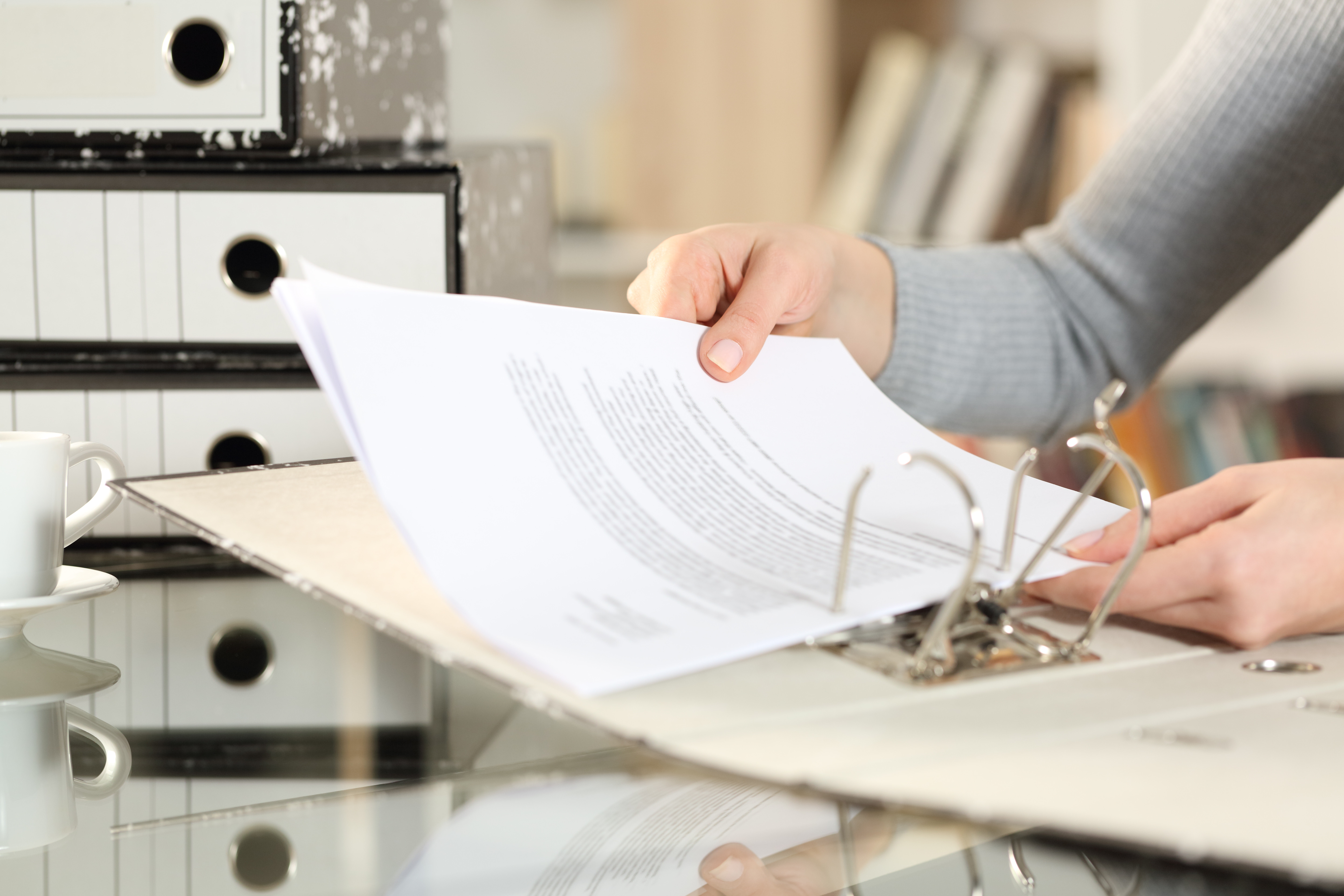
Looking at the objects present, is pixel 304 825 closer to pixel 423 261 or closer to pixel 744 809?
pixel 744 809

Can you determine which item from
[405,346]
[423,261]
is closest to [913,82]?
[423,261]

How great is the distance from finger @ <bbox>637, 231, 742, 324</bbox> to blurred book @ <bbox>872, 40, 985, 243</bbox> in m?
1.27

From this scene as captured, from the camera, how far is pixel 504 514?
14.8 inches

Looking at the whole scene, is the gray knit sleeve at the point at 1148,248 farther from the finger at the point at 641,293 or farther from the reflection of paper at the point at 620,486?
the reflection of paper at the point at 620,486

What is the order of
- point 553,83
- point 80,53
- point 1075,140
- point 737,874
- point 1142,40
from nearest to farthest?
1. point 737,874
2. point 80,53
3. point 1142,40
4. point 1075,140
5. point 553,83

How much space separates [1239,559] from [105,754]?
0.37m

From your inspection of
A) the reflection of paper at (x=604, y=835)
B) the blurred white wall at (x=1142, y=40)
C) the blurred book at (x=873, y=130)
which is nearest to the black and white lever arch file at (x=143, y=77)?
the reflection of paper at (x=604, y=835)

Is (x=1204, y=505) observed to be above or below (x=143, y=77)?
below

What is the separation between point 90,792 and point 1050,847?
270 millimetres

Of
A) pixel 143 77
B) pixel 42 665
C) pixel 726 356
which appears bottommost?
pixel 42 665

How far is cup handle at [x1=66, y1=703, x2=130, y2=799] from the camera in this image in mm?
355

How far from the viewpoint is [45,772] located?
365 millimetres

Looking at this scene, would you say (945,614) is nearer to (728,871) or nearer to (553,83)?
(728,871)

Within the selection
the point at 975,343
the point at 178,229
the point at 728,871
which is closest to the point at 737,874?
the point at 728,871
